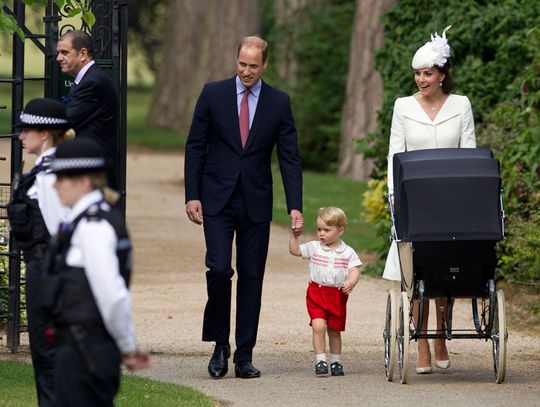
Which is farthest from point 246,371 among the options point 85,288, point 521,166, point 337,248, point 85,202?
point 521,166

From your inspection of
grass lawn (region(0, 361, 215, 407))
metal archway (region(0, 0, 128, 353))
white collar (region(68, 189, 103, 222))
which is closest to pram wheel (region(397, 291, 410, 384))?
grass lawn (region(0, 361, 215, 407))

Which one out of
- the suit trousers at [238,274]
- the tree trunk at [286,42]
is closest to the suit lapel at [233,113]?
the suit trousers at [238,274]

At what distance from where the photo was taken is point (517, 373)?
9.12 meters

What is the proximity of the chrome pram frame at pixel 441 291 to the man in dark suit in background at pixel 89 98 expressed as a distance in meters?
1.70

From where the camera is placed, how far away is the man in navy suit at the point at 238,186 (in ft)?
28.8

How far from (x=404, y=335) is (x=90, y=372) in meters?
3.34

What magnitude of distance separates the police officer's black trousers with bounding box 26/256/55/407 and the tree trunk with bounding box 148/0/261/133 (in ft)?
93.2

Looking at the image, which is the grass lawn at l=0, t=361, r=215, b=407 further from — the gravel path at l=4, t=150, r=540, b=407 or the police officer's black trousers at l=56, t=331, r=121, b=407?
the police officer's black trousers at l=56, t=331, r=121, b=407

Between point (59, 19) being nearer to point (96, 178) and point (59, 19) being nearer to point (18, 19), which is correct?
point (18, 19)

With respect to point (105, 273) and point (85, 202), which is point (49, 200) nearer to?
point (85, 202)

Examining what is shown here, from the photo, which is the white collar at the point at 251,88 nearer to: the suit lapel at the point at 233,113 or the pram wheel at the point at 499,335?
the suit lapel at the point at 233,113

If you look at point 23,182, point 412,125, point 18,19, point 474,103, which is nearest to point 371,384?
point 412,125

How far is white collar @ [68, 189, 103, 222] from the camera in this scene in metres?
5.36

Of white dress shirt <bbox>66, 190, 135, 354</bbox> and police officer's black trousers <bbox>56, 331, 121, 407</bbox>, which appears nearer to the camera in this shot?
white dress shirt <bbox>66, 190, 135, 354</bbox>
